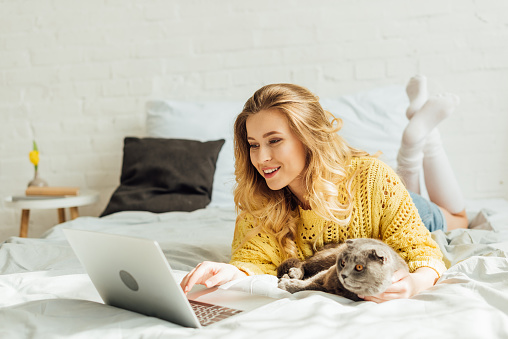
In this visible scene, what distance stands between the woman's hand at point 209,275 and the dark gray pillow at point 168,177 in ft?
3.73

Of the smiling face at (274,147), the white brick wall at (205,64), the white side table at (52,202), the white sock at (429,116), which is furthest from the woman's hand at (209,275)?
the white brick wall at (205,64)

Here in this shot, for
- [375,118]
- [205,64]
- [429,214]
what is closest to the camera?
[429,214]

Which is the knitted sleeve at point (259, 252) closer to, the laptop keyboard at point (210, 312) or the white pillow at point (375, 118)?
→ the laptop keyboard at point (210, 312)

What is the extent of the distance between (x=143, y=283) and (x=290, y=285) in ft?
1.14

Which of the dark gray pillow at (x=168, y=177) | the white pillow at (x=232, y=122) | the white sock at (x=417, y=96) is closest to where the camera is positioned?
the white sock at (x=417, y=96)

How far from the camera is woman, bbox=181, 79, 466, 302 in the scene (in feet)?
3.94

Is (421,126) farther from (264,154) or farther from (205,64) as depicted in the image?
(205,64)

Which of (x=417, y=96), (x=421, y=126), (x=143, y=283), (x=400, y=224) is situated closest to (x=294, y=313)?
(x=143, y=283)

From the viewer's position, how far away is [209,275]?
3.56 ft

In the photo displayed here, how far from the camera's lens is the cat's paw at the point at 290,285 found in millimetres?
1028

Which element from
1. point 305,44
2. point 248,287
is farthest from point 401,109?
point 248,287

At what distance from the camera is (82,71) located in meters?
3.01

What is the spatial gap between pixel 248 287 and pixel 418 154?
1223 millimetres

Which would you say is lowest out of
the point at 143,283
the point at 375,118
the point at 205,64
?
the point at 143,283
